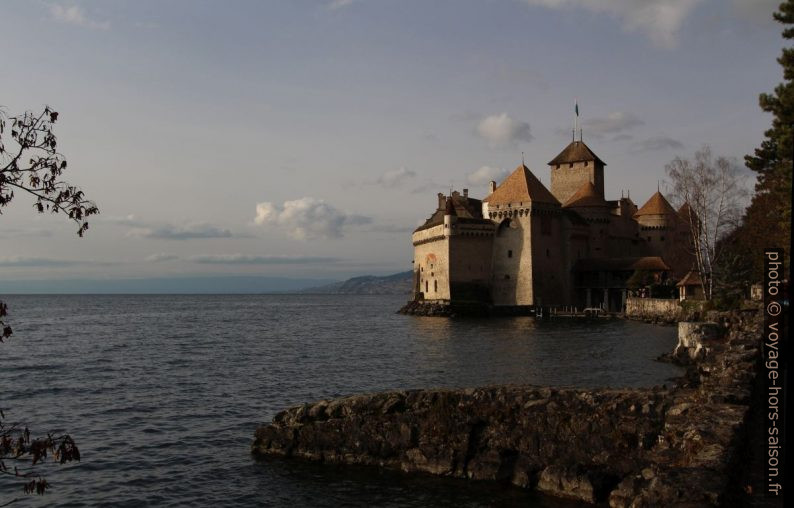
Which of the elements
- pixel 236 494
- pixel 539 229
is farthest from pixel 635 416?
pixel 539 229

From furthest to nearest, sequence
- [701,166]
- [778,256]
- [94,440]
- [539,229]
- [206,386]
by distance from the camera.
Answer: [539,229]
[701,166]
[206,386]
[94,440]
[778,256]

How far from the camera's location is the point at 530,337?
43.2m

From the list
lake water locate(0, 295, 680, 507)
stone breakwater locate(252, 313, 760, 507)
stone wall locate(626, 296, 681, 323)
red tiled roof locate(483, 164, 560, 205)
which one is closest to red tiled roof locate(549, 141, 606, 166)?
red tiled roof locate(483, 164, 560, 205)

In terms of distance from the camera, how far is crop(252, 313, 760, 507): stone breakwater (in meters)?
10.8

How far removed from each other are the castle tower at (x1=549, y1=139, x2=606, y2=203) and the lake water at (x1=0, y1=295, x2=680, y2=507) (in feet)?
104

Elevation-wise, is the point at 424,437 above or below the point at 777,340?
below

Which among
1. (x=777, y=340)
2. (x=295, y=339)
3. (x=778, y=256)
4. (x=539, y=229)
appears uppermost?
(x=539, y=229)

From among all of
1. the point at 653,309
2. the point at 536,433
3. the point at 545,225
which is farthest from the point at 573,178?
the point at 536,433

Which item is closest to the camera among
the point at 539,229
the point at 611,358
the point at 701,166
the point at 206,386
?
the point at 206,386

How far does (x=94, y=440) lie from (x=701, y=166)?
3698 centimetres

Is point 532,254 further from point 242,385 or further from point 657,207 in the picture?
point 242,385

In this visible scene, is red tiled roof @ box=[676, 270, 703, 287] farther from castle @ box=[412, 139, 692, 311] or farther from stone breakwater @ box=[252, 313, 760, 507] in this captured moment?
stone breakwater @ box=[252, 313, 760, 507]

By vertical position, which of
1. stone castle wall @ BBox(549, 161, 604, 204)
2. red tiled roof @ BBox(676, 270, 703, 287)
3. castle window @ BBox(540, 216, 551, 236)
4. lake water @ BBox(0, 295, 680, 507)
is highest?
stone castle wall @ BBox(549, 161, 604, 204)

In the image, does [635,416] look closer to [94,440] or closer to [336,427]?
[336,427]
